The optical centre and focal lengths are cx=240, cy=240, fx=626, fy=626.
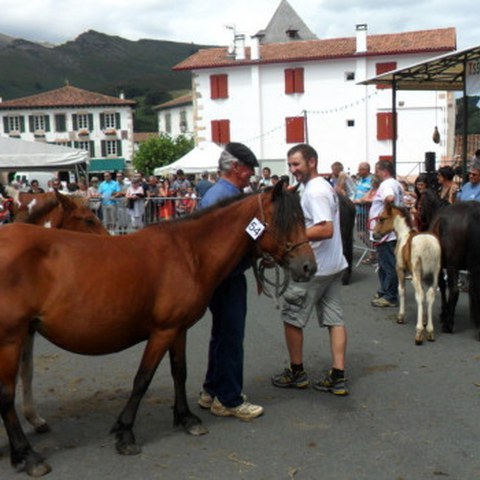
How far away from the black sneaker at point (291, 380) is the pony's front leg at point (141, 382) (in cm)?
160

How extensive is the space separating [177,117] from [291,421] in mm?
82534

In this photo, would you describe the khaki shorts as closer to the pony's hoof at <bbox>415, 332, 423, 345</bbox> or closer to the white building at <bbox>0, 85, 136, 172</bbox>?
the pony's hoof at <bbox>415, 332, 423, 345</bbox>

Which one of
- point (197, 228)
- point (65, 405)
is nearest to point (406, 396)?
point (197, 228)

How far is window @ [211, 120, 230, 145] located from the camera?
48.7m

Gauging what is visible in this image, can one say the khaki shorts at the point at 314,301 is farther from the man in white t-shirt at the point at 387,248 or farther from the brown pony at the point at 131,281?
the man in white t-shirt at the point at 387,248

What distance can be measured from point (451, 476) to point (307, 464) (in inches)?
33.5

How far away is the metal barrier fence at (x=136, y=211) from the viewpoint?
16469 mm

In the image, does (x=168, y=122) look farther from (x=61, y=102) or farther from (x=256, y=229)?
(x=256, y=229)

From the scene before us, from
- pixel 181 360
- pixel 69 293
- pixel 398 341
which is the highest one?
pixel 69 293

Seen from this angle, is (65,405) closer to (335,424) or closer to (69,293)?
(69,293)

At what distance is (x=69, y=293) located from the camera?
381 cm

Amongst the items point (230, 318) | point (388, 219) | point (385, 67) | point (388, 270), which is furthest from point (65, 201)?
point (385, 67)

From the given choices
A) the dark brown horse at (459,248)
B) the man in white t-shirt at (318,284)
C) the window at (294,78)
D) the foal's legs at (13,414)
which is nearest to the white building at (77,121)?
the window at (294,78)

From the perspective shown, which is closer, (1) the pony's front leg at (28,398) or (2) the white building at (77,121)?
(1) the pony's front leg at (28,398)
